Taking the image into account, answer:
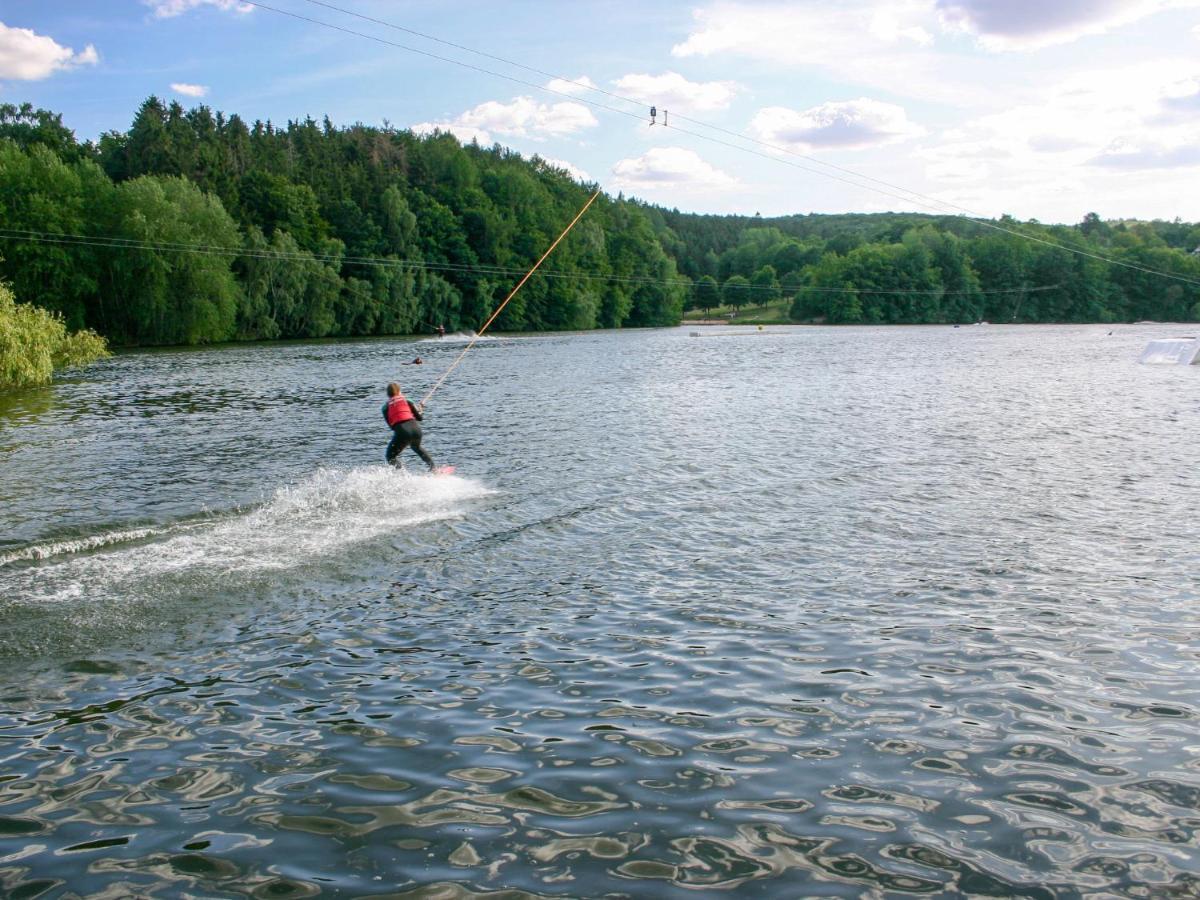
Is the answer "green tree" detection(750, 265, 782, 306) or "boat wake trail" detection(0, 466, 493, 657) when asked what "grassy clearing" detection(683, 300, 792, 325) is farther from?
"boat wake trail" detection(0, 466, 493, 657)

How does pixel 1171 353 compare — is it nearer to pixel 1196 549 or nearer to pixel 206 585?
pixel 1196 549

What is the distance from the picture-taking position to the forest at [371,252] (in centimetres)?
7631

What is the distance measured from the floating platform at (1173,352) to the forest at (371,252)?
452 centimetres

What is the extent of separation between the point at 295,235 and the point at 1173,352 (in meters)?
80.5

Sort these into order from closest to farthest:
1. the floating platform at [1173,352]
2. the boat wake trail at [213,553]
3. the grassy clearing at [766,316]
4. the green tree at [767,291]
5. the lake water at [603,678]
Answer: the lake water at [603,678], the boat wake trail at [213,553], the floating platform at [1173,352], the grassy clearing at [766,316], the green tree at [767,291]

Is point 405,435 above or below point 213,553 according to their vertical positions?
above

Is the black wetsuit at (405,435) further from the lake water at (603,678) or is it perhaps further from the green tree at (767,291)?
the green tree at (767,291)

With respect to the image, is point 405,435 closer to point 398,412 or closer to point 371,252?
point 398,412

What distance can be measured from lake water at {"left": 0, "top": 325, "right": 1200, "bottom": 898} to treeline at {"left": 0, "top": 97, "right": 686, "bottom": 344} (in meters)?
61.1

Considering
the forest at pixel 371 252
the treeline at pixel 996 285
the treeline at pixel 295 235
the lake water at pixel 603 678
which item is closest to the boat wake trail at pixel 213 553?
Result: the lake water at pixel 603 678

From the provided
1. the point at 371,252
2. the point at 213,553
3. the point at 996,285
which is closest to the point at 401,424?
the point at 213,553

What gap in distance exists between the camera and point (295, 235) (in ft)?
326

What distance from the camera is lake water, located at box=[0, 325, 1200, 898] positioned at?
→ 242 inches

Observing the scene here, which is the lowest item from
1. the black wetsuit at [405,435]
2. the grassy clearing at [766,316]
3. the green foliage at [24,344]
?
the black wetsuit at [405,435]
